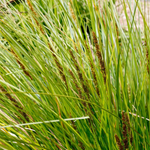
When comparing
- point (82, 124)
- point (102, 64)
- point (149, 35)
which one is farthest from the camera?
point (149, 35)

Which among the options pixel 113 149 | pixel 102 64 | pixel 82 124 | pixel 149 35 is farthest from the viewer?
pixel 149 35

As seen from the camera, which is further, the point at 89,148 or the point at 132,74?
the point at 132,74

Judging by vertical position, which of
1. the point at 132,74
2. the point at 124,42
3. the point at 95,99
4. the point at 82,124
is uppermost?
the point at 124,42

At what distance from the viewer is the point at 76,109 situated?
698mm

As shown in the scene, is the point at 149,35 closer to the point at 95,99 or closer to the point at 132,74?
the point at 132,74

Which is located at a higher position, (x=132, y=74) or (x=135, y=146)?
(x=132, y=74)

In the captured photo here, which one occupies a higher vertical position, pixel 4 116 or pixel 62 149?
pixel 4 116

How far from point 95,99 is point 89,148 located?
219 millimetres

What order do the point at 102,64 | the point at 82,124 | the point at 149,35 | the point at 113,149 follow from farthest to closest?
1. the point at 149,35
2. the point at 82,124
3. the point at 113,149
4. the point at 102,64

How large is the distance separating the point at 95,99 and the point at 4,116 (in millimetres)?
387

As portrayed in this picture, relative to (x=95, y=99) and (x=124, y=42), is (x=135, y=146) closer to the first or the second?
(x=95, y=99)

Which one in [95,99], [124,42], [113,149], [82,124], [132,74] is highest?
[124,42]

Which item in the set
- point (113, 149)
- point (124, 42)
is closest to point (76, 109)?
point (113, 149)

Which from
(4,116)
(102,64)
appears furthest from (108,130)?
(4,116)
